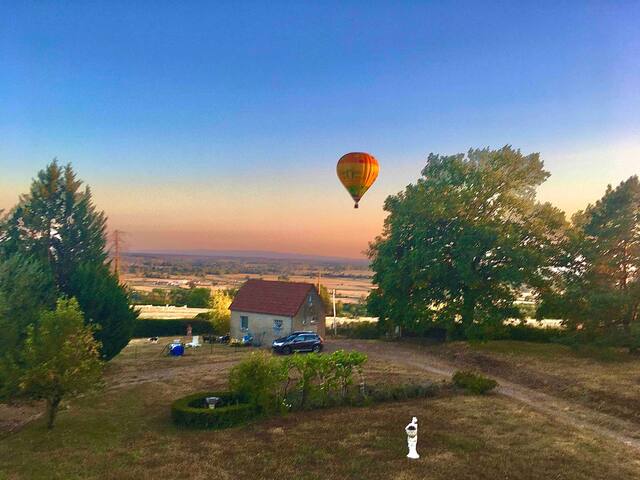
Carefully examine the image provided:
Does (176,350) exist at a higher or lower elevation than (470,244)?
lower

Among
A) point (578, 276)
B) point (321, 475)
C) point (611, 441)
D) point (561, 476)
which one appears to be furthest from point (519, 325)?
point (321, 475)

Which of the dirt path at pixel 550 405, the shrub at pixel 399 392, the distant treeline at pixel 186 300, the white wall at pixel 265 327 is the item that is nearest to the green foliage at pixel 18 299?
the shrub at pixel 399 392

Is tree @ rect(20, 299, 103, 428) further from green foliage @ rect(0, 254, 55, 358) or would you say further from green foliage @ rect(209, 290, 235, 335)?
green foliage @ rect(209, 290, 235, 335)

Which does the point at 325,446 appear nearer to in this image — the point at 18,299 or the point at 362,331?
the point at 18,299

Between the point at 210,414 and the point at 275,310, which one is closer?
the point at 210,414

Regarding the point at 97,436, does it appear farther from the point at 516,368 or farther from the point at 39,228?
the point at 516,368

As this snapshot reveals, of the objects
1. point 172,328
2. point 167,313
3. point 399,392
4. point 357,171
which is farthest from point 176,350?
point 167,313

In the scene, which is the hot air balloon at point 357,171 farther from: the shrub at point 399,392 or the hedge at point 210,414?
the hedge at point 210,414
